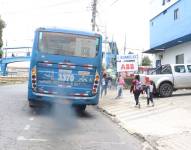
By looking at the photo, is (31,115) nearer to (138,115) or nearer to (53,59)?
(53,59)

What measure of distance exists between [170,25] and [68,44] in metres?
18.8

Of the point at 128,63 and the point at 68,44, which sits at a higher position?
the point at 68,44

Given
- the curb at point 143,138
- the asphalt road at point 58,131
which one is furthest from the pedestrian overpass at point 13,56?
the curb at point 143,138

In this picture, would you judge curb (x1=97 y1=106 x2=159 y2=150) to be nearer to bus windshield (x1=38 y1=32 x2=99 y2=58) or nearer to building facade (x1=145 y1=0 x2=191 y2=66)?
Result: bus windshield (x1=38 y1=32 x2=99 y2=58)

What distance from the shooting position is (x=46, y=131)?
12.9 meters

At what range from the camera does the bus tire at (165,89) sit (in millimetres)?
25375

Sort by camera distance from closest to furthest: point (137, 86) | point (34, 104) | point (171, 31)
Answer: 1. point (34, 104)
2. point (137, 86)
3. point (171, 31)

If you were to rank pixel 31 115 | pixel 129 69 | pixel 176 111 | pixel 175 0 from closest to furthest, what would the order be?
pixel 31 115
pixel 176 111
pixel 129 69
pixel 175 0

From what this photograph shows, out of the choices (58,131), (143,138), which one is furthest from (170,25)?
(58,131)

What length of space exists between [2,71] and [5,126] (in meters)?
59.5

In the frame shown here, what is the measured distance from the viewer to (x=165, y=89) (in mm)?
25484

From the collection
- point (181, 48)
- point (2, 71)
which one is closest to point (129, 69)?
point (181, 48)

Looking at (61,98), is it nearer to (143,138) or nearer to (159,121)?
(159,121)

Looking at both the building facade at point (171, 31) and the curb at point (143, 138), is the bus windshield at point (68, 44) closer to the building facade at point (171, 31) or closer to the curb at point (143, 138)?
the curb at point (143, 138)
